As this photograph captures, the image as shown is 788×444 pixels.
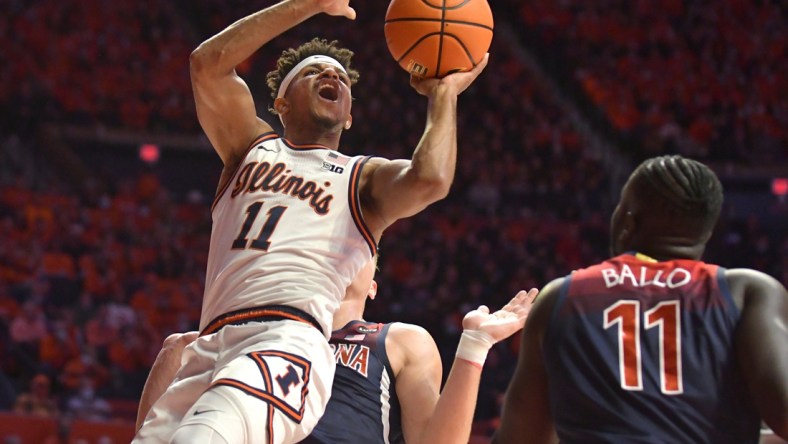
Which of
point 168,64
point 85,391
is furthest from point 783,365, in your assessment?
point 168,64

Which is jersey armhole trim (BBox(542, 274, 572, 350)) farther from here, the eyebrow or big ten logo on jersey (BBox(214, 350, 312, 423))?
the eyebrow

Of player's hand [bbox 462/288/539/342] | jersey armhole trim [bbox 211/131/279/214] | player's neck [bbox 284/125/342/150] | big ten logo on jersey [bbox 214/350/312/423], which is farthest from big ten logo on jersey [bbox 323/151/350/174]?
big ten logo on jersey [bbox 214/350/312/423]

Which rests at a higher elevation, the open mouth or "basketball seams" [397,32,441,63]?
"basketball seams" [397,32,441,63]

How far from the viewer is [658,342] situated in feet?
8.64

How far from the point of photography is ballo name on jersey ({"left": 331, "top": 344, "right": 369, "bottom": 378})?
173 inches

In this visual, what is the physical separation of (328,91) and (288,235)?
2.81ft

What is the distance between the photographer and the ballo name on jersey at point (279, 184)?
4.02 metres

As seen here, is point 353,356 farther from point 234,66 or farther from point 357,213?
point 234,66

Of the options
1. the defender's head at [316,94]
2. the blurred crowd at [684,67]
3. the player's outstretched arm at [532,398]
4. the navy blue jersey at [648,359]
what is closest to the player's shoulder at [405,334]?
the defender's head at [316,94]

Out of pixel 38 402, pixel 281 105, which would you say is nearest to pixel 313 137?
pixel 281 105

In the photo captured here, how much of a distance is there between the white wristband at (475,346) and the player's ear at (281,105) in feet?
4.13

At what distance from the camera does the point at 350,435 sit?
4.25 metres

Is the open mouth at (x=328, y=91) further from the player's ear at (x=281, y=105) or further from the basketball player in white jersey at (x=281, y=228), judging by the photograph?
the player's ear at (x=281, y=105)

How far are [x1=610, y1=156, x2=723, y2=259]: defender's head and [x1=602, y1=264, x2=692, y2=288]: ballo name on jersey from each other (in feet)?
0.30
